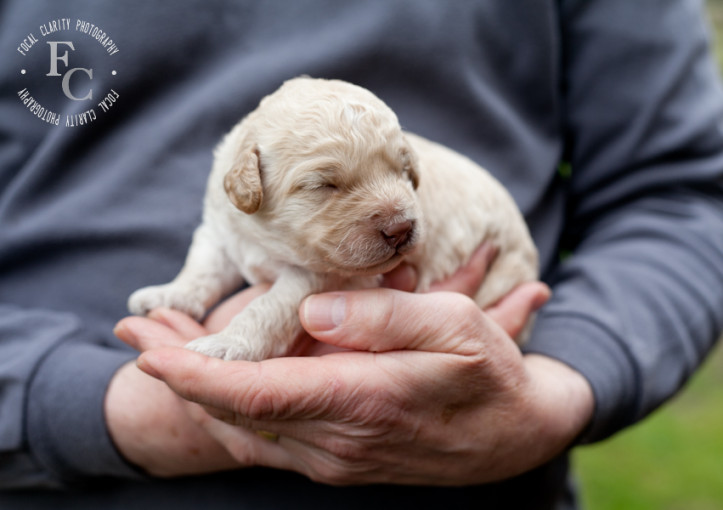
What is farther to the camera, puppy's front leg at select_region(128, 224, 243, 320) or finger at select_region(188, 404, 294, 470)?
puppy's front leg at select_region(128, 224, 243, 320)

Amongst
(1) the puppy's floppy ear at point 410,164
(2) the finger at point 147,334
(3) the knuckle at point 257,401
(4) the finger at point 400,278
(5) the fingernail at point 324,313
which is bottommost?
(3) the knuckle at point 257,401

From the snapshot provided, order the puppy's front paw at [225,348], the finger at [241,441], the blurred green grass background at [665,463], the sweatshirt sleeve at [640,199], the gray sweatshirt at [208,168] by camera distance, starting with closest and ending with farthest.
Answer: the puppy's front paw at [225,348] < the finger at [241,441] < the gray sweatshirt at [208,168] < the sweatshirt sleeve at [640,199] < the blurred green grass background at [665,463]

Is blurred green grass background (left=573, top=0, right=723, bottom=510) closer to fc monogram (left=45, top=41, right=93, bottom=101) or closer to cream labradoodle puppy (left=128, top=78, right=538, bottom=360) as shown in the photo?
cream labradoodle puppy (left=128, top=78, right=538, bottom=360)

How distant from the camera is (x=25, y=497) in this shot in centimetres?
213

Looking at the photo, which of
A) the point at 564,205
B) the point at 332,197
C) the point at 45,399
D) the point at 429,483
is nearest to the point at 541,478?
the point at 429,483

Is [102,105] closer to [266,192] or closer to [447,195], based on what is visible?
[266,192]

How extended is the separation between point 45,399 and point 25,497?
0.48 m

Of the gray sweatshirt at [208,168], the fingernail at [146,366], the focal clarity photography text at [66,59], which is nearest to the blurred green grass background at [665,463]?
the gray sweatshirt at [208,168]

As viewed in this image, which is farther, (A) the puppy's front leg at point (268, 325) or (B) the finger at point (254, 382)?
(A) the puppy's front leg at point (268, 325)

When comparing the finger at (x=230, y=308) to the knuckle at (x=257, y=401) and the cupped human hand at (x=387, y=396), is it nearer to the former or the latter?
the cupped human hand at (x=387, y=396)

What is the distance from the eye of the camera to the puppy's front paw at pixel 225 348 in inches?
65.2

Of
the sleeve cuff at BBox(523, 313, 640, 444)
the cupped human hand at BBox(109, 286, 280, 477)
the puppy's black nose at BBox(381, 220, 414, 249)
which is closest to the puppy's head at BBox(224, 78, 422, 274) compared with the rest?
the puppy's black nose at BBox(381, 220, 414, 249)

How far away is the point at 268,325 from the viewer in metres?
1.74

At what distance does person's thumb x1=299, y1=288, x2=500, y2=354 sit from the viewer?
168cm
